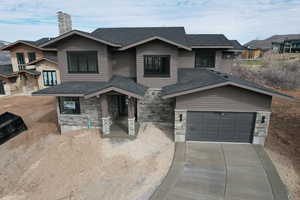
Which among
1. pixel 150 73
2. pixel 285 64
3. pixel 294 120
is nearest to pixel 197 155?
pixel 150 73

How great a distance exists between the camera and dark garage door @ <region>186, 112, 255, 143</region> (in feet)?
32.4

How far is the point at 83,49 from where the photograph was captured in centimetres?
1207

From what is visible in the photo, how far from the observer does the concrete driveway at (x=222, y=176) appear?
646 centimetres

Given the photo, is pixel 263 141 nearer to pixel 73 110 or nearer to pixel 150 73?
pixel 150 73

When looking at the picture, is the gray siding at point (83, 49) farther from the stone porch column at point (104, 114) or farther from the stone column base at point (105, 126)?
the stone column base at point (105, 126)

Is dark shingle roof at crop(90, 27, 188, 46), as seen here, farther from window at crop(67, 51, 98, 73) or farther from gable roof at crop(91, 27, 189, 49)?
window at crop(67, 51, 98, 73)

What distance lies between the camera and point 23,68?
24.5 metres

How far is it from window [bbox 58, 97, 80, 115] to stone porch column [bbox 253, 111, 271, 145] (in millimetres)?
11217

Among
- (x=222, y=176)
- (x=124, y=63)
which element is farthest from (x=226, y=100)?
(x=124, y=63)

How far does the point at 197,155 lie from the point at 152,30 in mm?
11514

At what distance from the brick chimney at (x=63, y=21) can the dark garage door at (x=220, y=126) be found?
16.0 m

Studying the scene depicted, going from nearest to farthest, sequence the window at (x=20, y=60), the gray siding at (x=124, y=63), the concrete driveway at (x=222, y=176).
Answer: the concrete driveway at (x=222, y=176)
the gray siding at (x=124, y=63)
the window at (x=20, y=60)

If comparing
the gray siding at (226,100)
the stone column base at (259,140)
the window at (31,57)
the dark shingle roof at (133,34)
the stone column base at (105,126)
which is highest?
the dark shingle roof at (133,34)

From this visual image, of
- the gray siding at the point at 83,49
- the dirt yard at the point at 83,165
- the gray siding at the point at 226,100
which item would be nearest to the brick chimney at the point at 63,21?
the gray siding at the point at 83,49
